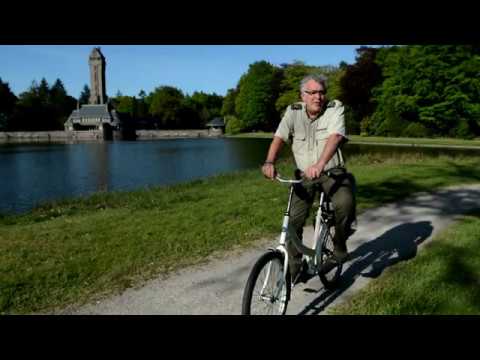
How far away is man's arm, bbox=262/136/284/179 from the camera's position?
3.63 meters

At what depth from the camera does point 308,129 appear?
3.81 metres

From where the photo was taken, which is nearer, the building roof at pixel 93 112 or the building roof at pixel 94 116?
the building roof at pixel 94 116

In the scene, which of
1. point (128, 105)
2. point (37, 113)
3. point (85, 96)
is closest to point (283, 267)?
point (37, 113)

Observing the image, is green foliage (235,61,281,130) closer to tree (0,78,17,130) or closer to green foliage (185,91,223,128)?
green foliage (185,91,223,128)

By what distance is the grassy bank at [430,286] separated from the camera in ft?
12.2

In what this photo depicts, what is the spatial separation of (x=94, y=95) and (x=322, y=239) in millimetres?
117249

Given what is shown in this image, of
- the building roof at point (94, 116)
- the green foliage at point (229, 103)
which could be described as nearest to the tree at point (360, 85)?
the green foliage at point (229, 103)

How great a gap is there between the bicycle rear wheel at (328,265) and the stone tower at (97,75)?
116 meters

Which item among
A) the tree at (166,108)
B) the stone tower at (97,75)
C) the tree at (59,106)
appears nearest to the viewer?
the tree at (59,106)

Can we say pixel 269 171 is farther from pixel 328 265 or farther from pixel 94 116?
pixel 94 116

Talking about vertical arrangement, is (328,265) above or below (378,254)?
above

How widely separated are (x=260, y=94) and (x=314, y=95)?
257ft

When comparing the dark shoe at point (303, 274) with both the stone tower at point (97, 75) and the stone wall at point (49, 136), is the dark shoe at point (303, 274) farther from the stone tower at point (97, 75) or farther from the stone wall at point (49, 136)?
the stone tower at point (97, 75)
